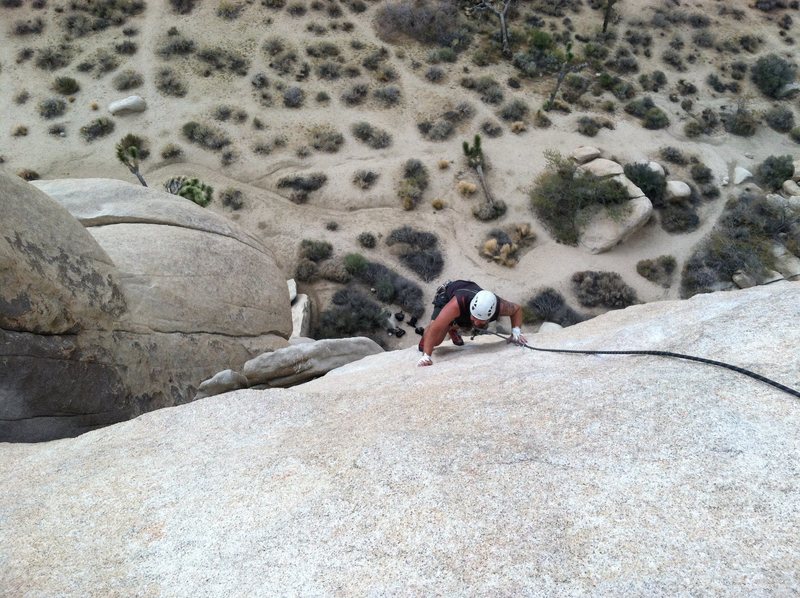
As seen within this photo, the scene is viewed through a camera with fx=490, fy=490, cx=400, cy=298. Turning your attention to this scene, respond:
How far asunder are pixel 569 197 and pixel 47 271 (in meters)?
22.4

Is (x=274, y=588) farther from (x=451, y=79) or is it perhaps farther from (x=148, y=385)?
(x=451, y=79)

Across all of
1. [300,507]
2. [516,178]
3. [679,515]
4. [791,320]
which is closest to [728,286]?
[516,178]

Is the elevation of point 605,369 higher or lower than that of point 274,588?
lower

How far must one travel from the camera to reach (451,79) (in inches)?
1192

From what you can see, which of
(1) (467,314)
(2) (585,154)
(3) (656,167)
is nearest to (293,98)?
(2) (585,154)

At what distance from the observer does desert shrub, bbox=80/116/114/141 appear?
27.1 metres

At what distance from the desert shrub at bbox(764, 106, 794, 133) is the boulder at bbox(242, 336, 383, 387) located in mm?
31951

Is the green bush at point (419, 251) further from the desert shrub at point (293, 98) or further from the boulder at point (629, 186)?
the desert shrub at point (293, 98)

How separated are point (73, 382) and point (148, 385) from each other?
1.54 m

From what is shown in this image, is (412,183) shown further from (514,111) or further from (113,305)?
(113,305)

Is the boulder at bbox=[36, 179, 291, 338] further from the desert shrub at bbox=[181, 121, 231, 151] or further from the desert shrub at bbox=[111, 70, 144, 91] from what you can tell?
the desert shrub at bbox=[111, 70, 144, 91]

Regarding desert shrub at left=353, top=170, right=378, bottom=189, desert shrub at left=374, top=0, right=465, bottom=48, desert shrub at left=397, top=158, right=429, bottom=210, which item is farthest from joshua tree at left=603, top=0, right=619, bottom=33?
desert shrub at left=353, top=170, right=378, bottom=189

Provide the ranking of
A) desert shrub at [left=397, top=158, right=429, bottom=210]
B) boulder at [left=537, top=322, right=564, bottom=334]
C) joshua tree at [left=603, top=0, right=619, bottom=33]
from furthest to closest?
joshua tree at [left=603, top=0, right=619, bottom=33] < desert shrub at [left=397, top=158, right=429, bottom=210] < boulder at [left=537, top=322, right=564, bottom=334]

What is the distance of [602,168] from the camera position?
83.8ft
